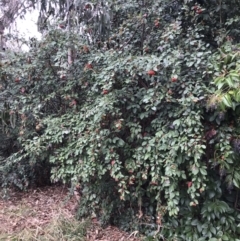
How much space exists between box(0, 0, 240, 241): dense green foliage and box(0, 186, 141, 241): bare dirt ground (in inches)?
6.4

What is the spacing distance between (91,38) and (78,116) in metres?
1.09

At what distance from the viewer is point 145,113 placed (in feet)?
9.04

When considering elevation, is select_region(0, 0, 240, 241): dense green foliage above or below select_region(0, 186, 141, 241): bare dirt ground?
above

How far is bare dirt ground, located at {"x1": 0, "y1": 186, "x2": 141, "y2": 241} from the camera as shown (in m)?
3.01

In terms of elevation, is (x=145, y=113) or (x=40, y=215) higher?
(x=145, y=113)

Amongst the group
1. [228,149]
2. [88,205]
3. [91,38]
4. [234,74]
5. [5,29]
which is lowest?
[88,205]

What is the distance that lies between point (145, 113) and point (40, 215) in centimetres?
186

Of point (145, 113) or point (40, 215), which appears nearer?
point (145, 113)

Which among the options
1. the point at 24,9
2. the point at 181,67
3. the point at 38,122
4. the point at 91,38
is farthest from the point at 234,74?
the point at 24,9

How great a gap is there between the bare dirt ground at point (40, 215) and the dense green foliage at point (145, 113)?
162 mm

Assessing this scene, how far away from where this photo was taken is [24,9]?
4.08 metres

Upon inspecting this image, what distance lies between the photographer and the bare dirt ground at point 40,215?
3.01 m

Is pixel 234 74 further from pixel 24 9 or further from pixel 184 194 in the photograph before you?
pixel 24 9

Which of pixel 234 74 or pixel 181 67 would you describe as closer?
pixel 234 74
